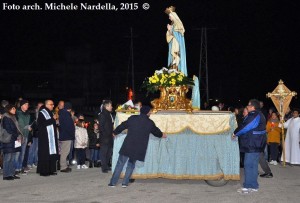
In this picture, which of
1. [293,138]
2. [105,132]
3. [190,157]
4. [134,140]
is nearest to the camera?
[134,140]

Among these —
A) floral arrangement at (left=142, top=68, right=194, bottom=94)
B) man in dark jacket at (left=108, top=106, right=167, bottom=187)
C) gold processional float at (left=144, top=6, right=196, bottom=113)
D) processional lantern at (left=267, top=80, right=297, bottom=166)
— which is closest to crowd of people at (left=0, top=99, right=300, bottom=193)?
man in dark jacket at (left=108, top=106, right=167, bottom=187)

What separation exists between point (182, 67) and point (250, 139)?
4.35 meters

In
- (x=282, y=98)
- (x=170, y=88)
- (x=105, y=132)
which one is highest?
(x=170, y=88)

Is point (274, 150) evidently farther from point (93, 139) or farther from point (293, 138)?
point (93, 139)

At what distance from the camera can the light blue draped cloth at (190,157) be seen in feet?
33.3

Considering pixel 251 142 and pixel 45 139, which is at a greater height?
pixel 251 142

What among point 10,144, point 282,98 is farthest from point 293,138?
point 10,144

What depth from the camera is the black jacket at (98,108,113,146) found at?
12938 millimetres

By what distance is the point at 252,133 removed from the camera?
370 inches

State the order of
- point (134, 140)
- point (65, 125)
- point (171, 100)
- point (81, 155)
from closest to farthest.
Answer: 1. point (134, 140)
2. point (171, 100)
3. point (65, 125)
4. point (81, 155)

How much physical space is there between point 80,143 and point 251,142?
5918mm

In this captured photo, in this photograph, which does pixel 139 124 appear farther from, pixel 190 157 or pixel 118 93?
pixel 118 93

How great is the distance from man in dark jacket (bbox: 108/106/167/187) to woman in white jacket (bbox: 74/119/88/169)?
391 centimetres

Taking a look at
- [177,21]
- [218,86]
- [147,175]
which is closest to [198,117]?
[147,175]
